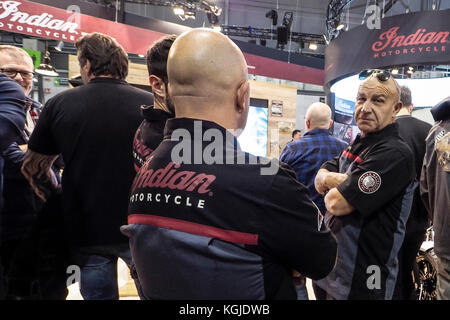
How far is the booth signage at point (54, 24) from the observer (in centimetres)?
453

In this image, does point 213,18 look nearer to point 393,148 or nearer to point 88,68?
point 88,68

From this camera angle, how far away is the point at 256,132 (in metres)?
5.76

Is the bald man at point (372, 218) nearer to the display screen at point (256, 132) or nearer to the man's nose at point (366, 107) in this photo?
the man's nose at point (366, 107)

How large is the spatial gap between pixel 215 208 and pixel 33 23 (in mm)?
5046

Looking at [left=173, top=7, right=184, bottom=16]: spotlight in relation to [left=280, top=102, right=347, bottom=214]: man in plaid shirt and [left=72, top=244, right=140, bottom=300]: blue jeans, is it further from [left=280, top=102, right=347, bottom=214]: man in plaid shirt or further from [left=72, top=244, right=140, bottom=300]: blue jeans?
[left=72, top=244, right=140, bottom=300]: blue jeans

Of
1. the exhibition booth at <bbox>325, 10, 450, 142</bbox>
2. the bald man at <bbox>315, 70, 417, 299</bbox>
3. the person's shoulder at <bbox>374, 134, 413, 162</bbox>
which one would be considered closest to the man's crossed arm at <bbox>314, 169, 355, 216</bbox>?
the bald man at <bbox>315, 70, 417, 299</bbox>

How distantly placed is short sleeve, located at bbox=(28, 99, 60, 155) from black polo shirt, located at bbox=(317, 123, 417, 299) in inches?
55.8

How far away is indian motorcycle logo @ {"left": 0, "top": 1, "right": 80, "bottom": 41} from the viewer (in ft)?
14.7

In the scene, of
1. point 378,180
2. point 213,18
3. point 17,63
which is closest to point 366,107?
point 378,180

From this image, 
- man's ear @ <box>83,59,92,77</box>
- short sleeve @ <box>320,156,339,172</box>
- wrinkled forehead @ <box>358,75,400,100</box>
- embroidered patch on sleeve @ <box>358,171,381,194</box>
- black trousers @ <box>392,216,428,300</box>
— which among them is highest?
man's ear @ <box>83,59,92,77</box>

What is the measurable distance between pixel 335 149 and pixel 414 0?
A: 12820 mm

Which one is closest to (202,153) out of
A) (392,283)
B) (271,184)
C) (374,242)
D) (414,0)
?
(271,184)

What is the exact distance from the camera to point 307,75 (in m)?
8.83

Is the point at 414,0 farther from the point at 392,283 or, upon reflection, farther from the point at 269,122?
the point at 392,283
